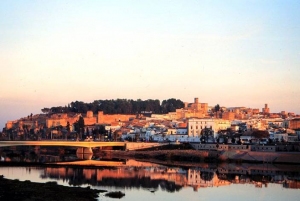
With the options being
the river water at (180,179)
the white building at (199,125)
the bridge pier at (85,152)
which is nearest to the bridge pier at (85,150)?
the bridge pier at (85,152)

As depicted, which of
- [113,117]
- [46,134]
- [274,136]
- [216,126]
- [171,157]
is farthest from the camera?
[113,117]

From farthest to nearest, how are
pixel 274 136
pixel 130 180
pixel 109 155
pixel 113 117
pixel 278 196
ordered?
pixel 113 117, pixel 274 136, pixel 109 155, pixel 130 180, pixel 278 196

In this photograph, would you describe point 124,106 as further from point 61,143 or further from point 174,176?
point 174,176

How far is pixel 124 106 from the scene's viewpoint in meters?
124

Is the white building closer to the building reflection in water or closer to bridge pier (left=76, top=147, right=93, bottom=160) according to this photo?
bridge pier (left=76, top=147, right=93, bottom=160)

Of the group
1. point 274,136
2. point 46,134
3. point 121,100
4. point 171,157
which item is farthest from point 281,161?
point 121,100

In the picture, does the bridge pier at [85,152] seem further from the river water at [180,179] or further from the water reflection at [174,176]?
the water reflection at [174,176]

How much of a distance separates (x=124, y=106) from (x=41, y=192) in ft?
318

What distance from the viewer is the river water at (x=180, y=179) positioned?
2994cm

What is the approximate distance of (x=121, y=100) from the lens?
421ft

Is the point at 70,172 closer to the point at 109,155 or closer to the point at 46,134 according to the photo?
the point at 109,155

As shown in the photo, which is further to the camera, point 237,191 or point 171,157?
point 171,157

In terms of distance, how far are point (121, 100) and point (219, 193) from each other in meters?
98.4

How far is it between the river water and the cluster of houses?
25811mm
